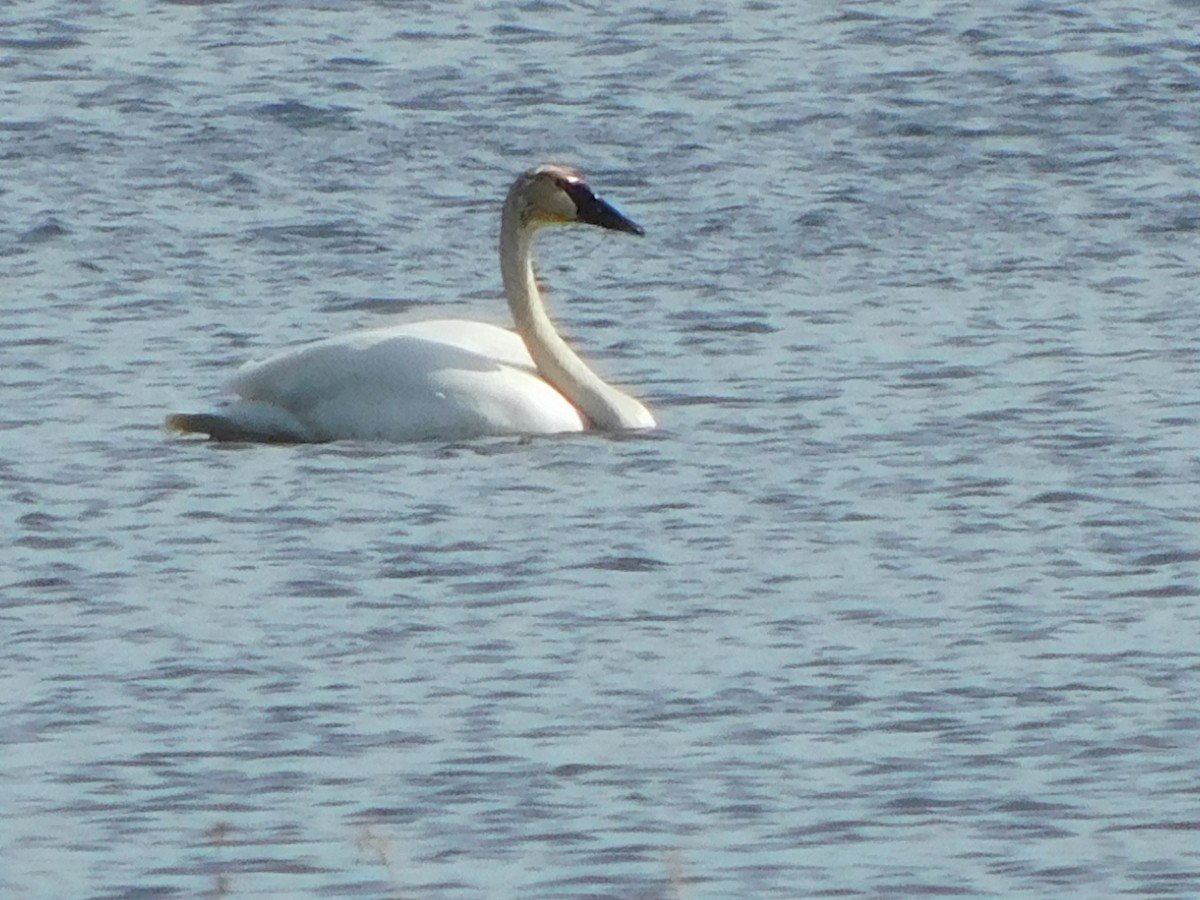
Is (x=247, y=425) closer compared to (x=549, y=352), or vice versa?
(x=247, y=425)

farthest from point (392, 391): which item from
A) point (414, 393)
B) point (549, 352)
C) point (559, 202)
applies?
point (559, 202)

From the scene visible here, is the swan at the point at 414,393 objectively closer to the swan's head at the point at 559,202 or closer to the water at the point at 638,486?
the water at the point at 638,486

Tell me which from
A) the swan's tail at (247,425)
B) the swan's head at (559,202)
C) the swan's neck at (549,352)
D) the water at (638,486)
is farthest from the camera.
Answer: the swan's head at (559,202)

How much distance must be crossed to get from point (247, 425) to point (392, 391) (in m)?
0.47

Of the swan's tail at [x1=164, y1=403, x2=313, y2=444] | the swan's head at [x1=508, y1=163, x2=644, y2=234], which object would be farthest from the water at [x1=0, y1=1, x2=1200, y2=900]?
the swan's head at [x1=508, y1=163, x2=644, y2=234]

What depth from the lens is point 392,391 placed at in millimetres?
11836

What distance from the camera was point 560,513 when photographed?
10.6m

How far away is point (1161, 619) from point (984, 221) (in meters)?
→ 6.32

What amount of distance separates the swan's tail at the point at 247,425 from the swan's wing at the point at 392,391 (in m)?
0.04

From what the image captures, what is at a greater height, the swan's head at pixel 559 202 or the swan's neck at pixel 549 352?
the swan's head at pixel 559 202

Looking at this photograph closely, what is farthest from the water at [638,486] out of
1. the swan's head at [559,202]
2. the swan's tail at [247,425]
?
the swan's head at [559,202]

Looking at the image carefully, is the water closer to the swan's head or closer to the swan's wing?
the swan's wing

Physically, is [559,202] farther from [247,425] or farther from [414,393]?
[247,425]

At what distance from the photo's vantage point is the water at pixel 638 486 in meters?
7.57
